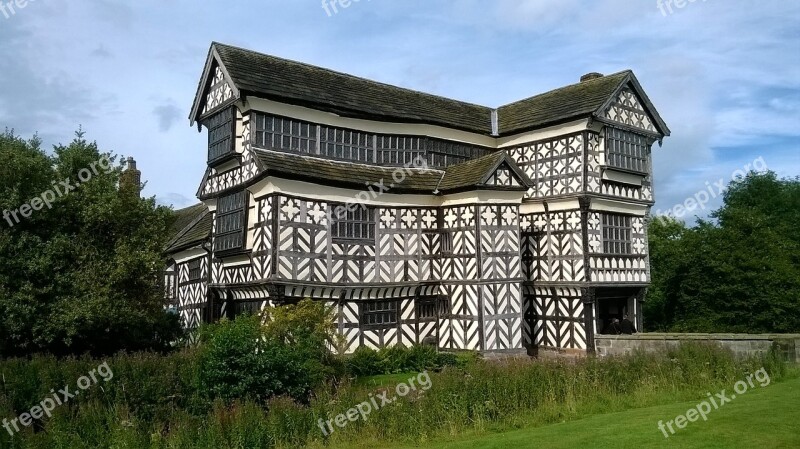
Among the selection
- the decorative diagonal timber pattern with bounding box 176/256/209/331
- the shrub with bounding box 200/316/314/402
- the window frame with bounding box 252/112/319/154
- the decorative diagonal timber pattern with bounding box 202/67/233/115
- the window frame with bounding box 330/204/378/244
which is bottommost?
the shrub with bounding box 200/316/314/402

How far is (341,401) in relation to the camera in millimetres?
11102

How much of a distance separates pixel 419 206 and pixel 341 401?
12343 millimetres

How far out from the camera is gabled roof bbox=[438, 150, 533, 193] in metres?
21.5

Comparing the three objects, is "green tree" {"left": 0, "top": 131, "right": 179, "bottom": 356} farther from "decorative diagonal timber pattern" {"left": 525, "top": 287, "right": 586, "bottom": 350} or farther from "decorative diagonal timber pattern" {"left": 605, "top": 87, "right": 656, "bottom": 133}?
"decorative diagonal timber pattern" {"left": 605, "top": 87, "right": 656, "bottom": 133}

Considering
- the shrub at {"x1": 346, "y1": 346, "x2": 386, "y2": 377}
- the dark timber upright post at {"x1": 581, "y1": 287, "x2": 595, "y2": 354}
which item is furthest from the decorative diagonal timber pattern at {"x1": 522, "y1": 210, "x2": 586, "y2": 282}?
the shrub at {"x1": 346, "y1": 346, "x2": 386, "y2": 377}

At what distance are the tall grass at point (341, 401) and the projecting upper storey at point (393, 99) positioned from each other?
10469 millimetres

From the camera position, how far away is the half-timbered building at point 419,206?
66.1ft

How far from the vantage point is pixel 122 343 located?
1844cm

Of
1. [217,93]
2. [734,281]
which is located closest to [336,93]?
[217,93]

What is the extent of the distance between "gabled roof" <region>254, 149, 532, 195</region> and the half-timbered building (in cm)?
8

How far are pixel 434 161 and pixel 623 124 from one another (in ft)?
25.4

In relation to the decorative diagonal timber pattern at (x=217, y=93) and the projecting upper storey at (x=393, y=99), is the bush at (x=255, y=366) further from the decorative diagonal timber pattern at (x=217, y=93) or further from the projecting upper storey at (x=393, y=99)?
the decorative diagonal timber pattern at (x=217, y=93)

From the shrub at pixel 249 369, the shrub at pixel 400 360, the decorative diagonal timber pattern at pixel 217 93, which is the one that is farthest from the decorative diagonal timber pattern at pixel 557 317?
the decorative diagonal timber pattern at pixel 217 93

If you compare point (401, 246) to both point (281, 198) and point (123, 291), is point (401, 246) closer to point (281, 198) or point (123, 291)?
point (281, 198)
